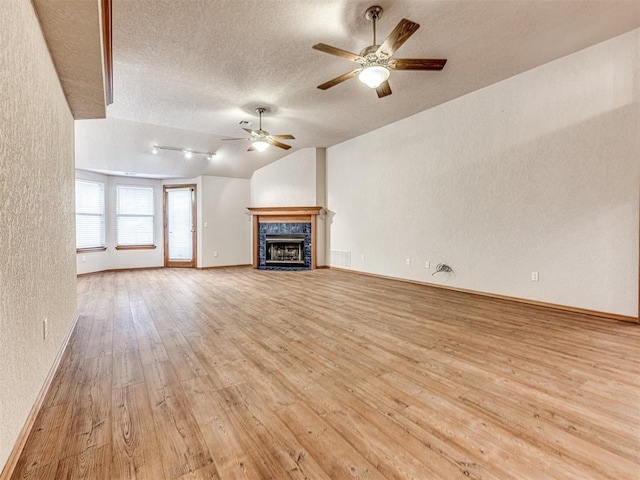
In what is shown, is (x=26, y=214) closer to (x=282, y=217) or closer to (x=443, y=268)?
(x=443, y=268)

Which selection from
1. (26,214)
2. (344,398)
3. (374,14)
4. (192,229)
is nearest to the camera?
(26,214)

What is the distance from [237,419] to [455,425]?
119 cm

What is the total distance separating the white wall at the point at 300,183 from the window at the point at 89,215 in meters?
3.97

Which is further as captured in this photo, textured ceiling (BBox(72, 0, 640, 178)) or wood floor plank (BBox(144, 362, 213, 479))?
textured ceiling (BBox(72, 0, 640, 178))

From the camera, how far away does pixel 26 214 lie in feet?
5.55

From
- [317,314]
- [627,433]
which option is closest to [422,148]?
[317,314]

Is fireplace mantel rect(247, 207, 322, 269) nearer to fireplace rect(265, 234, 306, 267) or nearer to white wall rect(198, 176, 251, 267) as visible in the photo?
fireplace rect(265, 234, 306, 267)

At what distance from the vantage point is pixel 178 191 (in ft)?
27.3

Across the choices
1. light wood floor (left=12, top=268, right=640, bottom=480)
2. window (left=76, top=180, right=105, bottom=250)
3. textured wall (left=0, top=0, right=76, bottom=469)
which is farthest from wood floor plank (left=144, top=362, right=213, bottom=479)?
window (left=76, top=180, right=105, bottom=250)

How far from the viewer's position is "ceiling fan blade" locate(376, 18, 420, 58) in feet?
7.84

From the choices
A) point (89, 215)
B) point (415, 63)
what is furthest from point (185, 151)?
point (415, 63)

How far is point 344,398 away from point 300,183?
21.2 feet

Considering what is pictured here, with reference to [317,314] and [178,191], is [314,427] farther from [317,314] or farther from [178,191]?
[178,191]

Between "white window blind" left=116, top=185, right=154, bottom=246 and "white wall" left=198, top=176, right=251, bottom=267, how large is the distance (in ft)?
4.96
